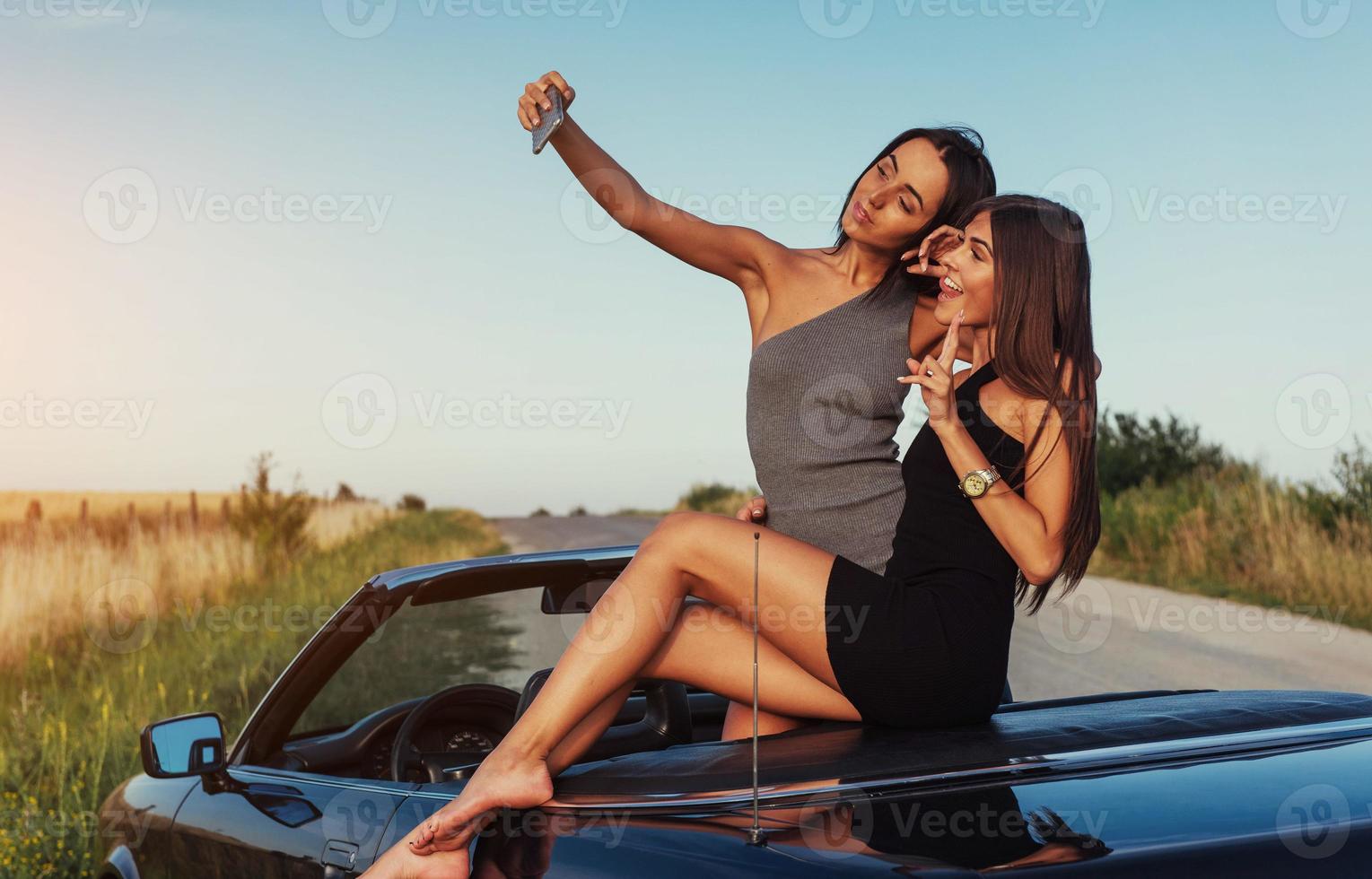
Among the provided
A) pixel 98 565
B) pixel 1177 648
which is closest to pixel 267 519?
pixel 98 565

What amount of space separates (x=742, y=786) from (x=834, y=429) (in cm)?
109

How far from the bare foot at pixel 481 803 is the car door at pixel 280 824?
250 mm

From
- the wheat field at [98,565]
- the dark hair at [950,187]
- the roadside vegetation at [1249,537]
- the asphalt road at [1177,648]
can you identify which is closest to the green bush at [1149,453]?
the roadside vegetation at [1249,537]

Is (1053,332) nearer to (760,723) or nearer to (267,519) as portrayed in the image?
(760,723)

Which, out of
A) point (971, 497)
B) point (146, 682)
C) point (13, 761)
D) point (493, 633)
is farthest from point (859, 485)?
point (146, 682)

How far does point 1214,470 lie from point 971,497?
854 inches

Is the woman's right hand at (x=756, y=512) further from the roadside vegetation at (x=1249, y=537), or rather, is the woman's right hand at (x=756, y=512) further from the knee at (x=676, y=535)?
the roadside vegetation at (x=1249, y=537)

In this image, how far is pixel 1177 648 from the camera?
36.0 ft

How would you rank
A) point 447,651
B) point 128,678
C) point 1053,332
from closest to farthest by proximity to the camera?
point 1053,332 → point 447,651 → point 128,678

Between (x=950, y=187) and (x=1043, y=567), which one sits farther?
(x=950, y=187)

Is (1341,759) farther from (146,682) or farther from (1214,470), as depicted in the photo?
(1214,470)

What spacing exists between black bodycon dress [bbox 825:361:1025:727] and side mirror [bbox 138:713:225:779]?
1.68 metres

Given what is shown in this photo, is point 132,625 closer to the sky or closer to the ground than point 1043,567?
closer to the ground

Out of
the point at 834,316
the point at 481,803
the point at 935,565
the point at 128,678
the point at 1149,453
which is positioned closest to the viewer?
the point at 481,803
